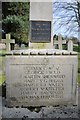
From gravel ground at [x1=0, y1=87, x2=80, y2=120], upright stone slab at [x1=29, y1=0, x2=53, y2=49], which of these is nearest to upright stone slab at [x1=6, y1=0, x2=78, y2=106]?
gravel ground at [x1=0, y1=87, x2=80, y2=120]

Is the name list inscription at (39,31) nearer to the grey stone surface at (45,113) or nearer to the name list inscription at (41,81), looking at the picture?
the name list inscription at (41,81)

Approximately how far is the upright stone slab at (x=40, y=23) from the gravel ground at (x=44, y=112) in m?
1.45

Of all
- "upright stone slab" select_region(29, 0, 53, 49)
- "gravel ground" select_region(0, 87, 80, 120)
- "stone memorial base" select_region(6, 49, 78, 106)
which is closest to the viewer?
"gravel ground" select_region(0, 87, 80, 120)

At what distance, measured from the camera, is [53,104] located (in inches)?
224

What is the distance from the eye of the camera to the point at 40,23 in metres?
6.05

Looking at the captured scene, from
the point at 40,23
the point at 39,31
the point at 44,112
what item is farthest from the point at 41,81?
the point at 40,23

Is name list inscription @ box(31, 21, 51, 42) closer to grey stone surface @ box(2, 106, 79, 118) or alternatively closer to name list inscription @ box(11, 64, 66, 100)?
name list inscription @ box(11, 64, 66, 100)

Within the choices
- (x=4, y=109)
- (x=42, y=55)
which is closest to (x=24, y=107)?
(x=4, y=109)

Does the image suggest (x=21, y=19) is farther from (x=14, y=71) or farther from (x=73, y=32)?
(x=14, y=71)

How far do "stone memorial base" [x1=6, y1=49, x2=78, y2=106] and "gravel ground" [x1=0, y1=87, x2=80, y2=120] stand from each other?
24cm

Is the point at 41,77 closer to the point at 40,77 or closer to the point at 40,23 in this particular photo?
the point at 40,77

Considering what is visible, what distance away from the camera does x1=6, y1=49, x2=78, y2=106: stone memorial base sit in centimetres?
553

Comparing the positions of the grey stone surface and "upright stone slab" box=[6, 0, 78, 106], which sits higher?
"upright stone slab" box=[6, 0, 78, 106]

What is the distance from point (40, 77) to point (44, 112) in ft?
2.47
